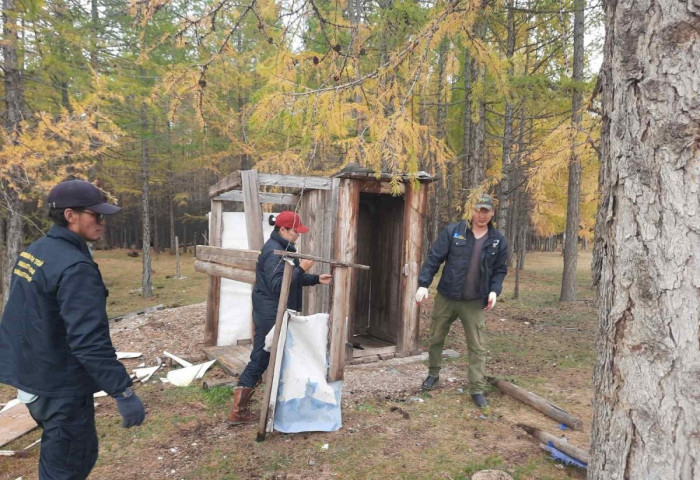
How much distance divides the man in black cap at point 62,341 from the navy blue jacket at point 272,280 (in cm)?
156

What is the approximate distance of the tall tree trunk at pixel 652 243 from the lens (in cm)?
144

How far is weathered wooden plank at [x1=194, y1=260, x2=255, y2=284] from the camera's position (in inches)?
187

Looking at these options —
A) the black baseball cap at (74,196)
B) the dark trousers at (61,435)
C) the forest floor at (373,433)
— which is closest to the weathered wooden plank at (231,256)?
the forest floor at (373,433)

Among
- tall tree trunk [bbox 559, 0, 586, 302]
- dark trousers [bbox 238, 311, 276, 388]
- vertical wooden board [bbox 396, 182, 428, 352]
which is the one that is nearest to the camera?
dark trousers [bbox 238, 311, 276, 388]

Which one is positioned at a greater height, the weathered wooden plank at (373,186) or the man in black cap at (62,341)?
the weathered wooden plank at (373,186)

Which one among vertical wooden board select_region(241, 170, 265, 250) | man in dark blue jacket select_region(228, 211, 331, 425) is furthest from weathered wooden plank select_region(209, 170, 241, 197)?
man in dark blue jacket select_region(228, 211, 331, 425)

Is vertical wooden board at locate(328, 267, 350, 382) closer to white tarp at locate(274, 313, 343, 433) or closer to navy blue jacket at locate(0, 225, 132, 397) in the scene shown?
white tarp at locate(274, 313, 343, 433)

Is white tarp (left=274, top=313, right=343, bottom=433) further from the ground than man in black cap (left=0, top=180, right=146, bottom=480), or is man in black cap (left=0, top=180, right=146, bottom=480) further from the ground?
man in black cap (left=0, top=180, right=146, bottom=480)

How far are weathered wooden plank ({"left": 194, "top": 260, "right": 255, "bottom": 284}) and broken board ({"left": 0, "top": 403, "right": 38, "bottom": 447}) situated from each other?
7.41 ft

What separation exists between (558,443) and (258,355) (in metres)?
2.59

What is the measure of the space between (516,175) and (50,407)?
13721mm

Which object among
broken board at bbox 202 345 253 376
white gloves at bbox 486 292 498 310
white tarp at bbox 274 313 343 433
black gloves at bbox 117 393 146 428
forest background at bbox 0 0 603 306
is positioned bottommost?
broken board at bbox 202 345 253 376

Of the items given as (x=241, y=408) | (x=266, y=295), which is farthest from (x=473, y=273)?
(x=241, y=408)

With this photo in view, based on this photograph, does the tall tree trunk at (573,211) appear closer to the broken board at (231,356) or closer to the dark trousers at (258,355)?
the broken board at (231,356)
